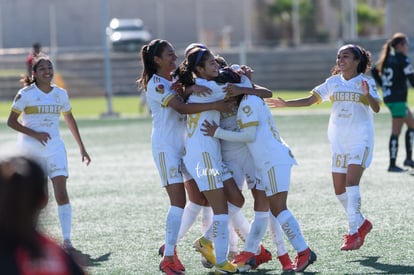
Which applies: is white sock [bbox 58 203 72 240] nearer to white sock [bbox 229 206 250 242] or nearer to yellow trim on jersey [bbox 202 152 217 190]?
white sock [bbox 229 206 250 242]

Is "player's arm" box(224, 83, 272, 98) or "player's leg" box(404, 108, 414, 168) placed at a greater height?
"player's arm" box(224, 83, 272, 98)

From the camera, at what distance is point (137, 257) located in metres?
7.48

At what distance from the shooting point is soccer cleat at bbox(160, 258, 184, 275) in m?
6.61

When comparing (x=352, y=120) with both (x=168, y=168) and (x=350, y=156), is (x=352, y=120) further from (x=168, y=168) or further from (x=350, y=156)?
(x=168, y=168)

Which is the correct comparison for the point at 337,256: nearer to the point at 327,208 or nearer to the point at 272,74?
the point at 327,208

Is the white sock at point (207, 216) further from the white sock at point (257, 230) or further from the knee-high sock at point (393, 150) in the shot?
the knee-high sock at point (393, 150)

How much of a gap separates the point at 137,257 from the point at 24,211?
505cm

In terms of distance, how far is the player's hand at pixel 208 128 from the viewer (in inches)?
257

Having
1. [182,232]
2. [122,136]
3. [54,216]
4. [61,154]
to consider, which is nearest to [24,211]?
[182,232]

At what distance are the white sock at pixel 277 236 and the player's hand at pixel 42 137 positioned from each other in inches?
82.0

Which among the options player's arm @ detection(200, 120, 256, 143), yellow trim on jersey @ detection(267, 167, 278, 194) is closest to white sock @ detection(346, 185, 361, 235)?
yellow trim on jersey @ detection(267, 167, 278, 194)

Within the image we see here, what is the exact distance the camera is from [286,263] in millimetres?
6812

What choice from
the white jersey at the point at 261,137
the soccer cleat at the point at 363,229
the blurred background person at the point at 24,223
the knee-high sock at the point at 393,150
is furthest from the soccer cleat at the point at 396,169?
the blurred background person at the point at 24,223

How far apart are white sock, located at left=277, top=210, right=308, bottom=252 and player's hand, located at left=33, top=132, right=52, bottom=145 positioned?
7.50 ft
